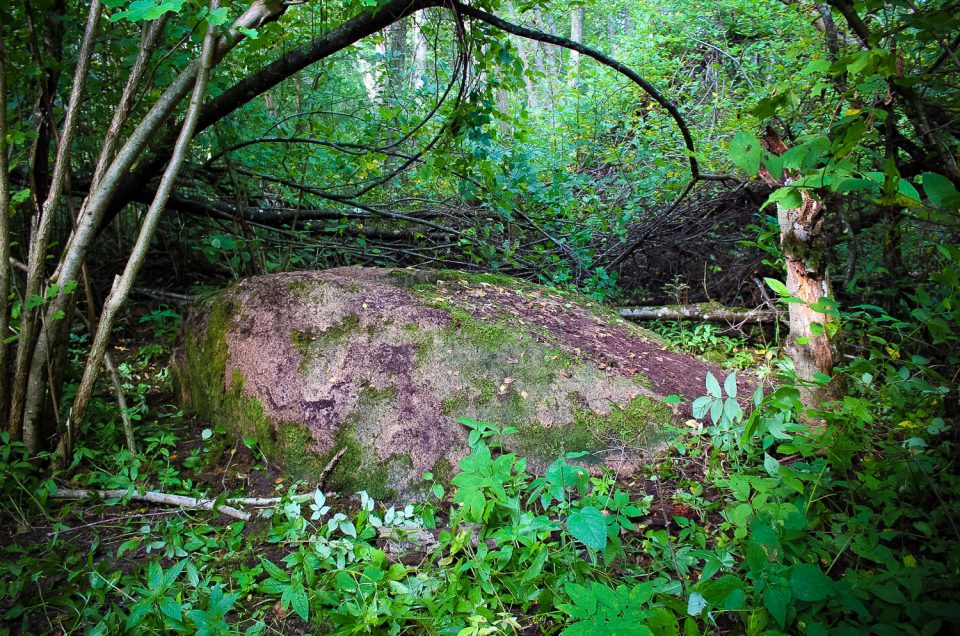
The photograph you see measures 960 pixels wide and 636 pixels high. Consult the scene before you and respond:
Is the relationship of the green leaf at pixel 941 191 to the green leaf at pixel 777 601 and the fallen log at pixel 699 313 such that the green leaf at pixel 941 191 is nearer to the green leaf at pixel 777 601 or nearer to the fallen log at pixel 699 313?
the green leaf at pixel 777 601

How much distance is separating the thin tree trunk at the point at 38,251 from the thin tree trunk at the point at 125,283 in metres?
0.21

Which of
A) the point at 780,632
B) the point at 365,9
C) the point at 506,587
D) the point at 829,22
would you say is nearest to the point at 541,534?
the point at 506,587

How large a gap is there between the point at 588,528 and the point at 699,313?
3489 mm

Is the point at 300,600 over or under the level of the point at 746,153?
under

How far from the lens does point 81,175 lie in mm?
4035

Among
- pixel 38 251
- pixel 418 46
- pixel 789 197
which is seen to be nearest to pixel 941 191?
pixel 789 197

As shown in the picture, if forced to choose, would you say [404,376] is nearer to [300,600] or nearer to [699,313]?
[300,600]

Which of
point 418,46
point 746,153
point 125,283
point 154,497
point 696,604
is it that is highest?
point 418,46

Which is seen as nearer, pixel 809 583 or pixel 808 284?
pixel 809 583

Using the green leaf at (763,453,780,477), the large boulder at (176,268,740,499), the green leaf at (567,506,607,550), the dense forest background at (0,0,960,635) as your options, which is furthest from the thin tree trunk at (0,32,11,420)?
the green leaf at (763,453,780,477)

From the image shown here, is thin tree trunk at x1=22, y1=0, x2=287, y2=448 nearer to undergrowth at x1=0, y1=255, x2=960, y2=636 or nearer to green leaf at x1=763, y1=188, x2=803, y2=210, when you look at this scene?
undergrowth at x1=0, y1=255, x2=960, y2=636

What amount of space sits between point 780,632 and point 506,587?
821 millimetres

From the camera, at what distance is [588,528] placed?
5.11 feet

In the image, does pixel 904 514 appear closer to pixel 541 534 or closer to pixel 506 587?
pixel 541 534
